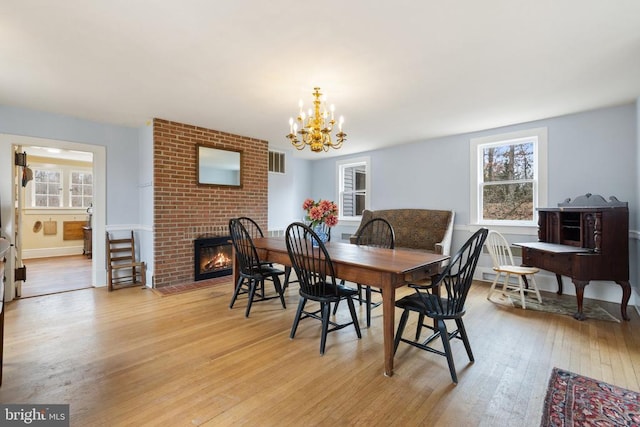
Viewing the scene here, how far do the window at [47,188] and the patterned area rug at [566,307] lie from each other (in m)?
9.03

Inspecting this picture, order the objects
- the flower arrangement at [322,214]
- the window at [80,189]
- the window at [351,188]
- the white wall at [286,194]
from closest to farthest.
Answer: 1. the flower arrangement at [322,214]
2. the white wall at [286,194]
3. the window at [351,188]
4. the window at [80,189]

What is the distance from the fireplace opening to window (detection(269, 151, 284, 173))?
5.85 feet

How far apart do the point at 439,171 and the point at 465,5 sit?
3445mm

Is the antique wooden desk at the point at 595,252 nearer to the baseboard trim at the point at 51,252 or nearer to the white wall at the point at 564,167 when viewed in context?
the white wall at the point at 564,167

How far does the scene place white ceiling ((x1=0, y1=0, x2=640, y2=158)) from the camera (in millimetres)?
1820

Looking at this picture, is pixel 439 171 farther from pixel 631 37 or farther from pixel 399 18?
pixel 399 18

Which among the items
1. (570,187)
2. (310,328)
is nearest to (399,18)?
(310,328)

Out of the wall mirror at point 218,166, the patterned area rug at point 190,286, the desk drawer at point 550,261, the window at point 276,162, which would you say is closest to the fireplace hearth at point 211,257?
the patterned area rug at point 190,286

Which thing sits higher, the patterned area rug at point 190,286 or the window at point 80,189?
the window at point 80,189

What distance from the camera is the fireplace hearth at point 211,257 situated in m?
4.40

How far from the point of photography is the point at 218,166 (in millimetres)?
4668

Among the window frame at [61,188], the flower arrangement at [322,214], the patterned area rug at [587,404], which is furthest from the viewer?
the window frame at [61,188]

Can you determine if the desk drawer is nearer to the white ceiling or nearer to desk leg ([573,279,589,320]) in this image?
desk leg ([573,279,589,320])

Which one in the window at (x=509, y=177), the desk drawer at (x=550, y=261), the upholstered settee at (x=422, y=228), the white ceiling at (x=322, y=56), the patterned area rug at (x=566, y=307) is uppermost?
the white ceiling at (x=322, y=56)
